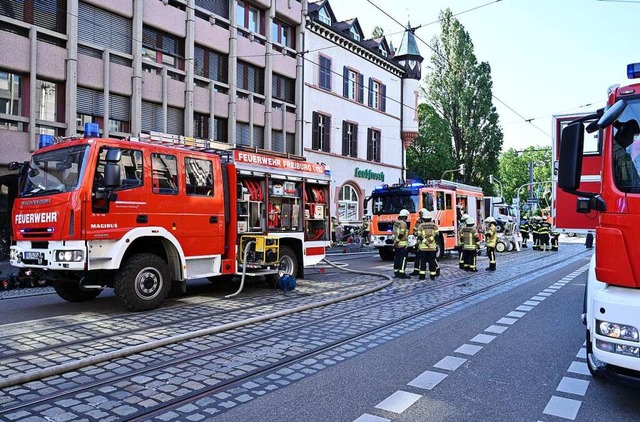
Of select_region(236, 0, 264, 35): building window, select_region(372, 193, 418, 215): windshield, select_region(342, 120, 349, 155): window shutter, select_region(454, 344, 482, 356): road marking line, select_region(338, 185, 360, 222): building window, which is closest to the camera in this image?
select_region(454, 344, 482, 356): road marking line

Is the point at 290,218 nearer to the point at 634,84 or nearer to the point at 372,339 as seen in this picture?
the point at 372,339

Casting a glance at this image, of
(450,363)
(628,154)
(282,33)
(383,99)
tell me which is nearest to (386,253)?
(450,363)

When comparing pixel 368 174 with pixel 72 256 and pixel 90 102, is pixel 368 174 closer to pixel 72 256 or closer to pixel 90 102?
pixel 90 102

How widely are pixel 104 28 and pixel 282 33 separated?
11.2m

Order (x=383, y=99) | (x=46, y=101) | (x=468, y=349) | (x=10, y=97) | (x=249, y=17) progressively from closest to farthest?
(x=468, y=349), (x=10, y=97), (x=46, y=101), (x=249, y=17), (x=383, y=99)

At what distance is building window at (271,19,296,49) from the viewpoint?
27.2 metres

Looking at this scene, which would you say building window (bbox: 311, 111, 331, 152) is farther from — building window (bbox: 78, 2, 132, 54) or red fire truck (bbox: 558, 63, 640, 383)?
red fire truck (bbox: 558, 63, 640, 383)

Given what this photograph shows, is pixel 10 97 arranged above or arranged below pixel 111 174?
above

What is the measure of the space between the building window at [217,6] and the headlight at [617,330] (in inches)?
889

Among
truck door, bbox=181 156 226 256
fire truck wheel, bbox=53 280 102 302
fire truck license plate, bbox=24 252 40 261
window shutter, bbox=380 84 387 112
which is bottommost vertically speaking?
fire truck wheel, bbox=53 280 102 302

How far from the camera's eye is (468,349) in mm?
6027

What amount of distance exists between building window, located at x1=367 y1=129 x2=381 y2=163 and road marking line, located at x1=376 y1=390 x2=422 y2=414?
99.7ft

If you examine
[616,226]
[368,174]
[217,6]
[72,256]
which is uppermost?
[217,6]

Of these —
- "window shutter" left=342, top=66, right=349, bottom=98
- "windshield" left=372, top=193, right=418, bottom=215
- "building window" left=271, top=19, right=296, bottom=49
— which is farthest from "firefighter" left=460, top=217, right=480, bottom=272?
"window shutter" left=342, top=66, right=349, bottom=98
